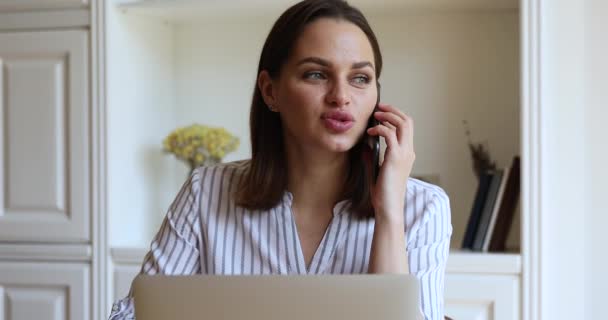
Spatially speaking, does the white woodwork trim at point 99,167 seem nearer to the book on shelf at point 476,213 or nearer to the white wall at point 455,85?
the white wall at point 455,85

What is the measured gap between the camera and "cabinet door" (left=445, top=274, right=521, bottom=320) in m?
1.96

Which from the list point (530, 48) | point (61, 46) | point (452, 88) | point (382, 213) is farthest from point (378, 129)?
point (61, 46)

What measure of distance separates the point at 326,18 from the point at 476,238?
3.01 ft

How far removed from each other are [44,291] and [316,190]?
3.62 feet

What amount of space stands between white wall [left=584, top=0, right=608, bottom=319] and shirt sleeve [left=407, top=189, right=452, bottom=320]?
83 cm

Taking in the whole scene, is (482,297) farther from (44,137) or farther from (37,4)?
(37,4)

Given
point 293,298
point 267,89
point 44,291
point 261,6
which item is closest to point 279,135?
point 267,89

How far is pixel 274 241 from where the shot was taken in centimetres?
143

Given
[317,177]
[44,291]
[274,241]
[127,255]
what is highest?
[317,177]

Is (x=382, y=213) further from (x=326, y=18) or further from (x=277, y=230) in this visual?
(x=326, y=18)

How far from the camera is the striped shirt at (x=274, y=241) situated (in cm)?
139

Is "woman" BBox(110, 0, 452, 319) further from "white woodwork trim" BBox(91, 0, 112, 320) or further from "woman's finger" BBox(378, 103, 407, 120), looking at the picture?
"white woodwork trim" BBox(91, 0, 112, 320)

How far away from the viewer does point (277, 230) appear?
1.44 meters

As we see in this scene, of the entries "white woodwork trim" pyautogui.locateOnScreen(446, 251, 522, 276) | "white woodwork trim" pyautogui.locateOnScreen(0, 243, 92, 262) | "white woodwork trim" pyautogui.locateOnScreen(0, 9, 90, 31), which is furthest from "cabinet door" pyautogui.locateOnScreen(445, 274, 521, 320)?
"white woodwork trim" pyautogui.locateOnScreen(0, 9, 90, 31)
